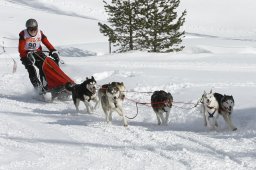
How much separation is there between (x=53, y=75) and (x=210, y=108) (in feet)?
13.0

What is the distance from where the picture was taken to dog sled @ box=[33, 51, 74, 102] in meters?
9.85

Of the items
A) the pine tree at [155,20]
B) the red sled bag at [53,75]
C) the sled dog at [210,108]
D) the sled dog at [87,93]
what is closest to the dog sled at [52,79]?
the red sled bag at [53,75]

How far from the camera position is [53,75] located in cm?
996

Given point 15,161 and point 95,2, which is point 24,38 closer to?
point 15,161

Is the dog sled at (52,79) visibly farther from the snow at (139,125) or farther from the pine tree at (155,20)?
the pine tree at (155,20)

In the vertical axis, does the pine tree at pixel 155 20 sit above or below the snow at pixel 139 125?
above

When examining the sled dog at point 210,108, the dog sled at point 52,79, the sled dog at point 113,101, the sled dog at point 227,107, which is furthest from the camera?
the dog sled at point 52,79

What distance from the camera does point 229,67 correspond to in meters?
13.8

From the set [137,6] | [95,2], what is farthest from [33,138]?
[95,2]

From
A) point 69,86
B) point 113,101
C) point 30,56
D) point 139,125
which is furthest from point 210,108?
point 30,56

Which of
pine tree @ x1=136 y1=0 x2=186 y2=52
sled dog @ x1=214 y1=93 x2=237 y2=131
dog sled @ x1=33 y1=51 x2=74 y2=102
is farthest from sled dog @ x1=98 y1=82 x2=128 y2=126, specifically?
pine tree @ x1=136 y1=0 x2=186 y2=52

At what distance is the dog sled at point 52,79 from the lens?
32.3ft

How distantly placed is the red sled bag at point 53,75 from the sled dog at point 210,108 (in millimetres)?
3571

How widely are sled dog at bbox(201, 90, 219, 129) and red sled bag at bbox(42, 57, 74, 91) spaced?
3571 mm
